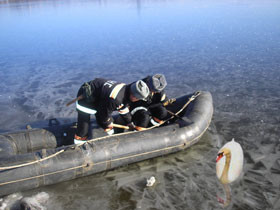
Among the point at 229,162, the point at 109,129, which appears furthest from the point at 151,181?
the point at 229,162

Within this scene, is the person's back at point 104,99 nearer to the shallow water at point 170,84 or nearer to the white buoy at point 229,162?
the shallow water at point 170,84

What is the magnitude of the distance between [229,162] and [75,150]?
7.57ft

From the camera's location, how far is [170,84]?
807cm

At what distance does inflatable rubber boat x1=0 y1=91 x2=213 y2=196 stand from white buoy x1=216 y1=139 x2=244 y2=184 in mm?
542

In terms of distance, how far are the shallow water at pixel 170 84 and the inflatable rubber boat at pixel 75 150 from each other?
208 millimetres

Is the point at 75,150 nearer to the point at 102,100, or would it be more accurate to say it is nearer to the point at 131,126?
the point at 102,100

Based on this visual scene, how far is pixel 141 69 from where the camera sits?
9398 mm

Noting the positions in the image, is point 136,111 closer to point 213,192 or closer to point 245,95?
point 213,192

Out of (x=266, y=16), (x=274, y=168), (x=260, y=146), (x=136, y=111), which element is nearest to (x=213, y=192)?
(x=274, y=168)

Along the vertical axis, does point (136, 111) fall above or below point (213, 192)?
above

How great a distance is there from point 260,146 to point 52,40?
11.6 meters

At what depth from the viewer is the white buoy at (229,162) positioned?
429 cm

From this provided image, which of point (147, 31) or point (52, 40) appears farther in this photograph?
point (147, 31)

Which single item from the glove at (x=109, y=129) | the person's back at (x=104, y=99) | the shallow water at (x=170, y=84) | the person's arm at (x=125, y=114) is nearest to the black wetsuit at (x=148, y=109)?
the person's arm at (x=125, y=114)
